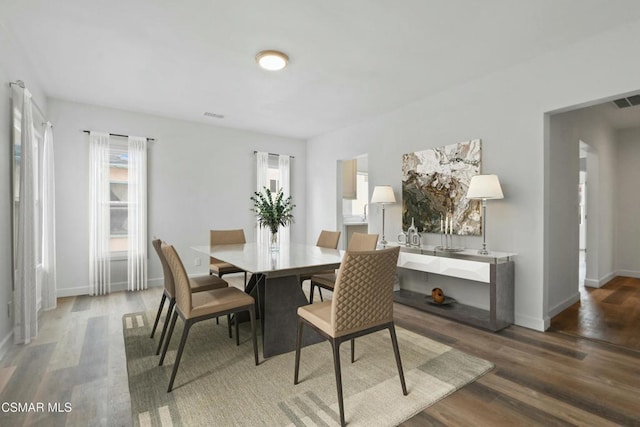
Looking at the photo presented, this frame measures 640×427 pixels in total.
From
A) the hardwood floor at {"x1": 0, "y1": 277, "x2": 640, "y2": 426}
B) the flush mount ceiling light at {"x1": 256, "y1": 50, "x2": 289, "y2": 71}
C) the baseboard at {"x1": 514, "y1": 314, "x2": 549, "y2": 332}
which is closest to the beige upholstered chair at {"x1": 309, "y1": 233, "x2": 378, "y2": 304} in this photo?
the hardwood floor at {"x1": 0, "y1": 277, "x2": 640, "y2": 426}

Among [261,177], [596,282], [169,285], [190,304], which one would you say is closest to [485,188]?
[190,304]

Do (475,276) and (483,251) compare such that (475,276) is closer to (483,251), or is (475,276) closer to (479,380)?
(483,251)

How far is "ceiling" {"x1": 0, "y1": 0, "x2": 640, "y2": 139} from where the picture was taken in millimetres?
2299

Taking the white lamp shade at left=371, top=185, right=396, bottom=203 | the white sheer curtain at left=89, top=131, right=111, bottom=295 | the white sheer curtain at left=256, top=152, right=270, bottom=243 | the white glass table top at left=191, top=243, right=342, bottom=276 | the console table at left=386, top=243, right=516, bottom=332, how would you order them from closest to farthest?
1. the white glass table top at left=191, top=243, right=342, bottom=276
2. the console table at left=386, top=243, right=516, bottom=332
3. the white lamp shade at left=371, top=185, right=396, bottom=203
4. the white sheer curtain at left=89, top=131, right=111, bottom=295
5. the white sheer curtain at left=256, top=152, right=270, bottom=243

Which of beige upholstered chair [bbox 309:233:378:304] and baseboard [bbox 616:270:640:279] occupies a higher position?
beige upholstered chair [bbox 309:233:378:304]

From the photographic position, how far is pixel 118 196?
4.61m

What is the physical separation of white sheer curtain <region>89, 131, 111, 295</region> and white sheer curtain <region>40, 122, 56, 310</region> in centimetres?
66

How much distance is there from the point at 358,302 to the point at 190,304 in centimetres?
112

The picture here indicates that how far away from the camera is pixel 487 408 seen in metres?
1.82

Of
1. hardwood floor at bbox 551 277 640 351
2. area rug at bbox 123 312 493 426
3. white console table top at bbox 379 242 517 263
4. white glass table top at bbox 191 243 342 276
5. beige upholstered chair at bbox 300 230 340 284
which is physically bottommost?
area rug at bbox 123 312 493 426

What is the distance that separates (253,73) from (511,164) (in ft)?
9.36

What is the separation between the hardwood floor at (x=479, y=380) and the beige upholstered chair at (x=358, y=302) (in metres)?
0.53

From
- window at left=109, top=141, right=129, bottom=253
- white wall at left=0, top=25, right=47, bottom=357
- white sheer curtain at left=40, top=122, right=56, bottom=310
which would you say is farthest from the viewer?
window at left=109, top=141, right=129, bottom=253
